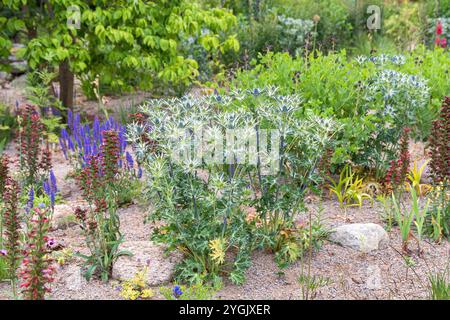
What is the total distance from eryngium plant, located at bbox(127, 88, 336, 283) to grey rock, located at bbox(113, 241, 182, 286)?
0.10 m

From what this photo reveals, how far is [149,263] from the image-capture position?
3.91 metres

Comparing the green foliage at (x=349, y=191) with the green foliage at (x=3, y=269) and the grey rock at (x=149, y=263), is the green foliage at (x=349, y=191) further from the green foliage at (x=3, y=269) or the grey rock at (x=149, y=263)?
the green foliage at (x=3, y=269)

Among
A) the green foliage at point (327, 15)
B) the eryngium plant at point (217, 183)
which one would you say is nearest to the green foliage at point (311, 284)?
the eryngium plant at point (217, 183)

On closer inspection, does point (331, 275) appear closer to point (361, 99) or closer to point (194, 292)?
point (194, 292)

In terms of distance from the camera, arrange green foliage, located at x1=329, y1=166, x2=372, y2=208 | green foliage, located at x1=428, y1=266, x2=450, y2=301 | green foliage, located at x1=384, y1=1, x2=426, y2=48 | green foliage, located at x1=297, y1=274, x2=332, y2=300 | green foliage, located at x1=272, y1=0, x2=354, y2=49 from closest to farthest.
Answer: green foliage, located at x1=428, y1=266, x2=450, y2=301, green foliage, located at x1=297, y1=274, x2=332, y2=300, green foliage, located at x1=329, y1=166, x2=372, y2=208, green foliage, located at x1=272, y1=0, x2=354, y2=49, green foliage, located at x1=384, y1=1, x2=426, y2=48

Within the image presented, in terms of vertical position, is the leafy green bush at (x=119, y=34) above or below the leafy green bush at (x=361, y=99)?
above

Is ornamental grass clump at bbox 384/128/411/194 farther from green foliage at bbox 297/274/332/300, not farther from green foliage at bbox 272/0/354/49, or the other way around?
green foliage at bbox 272/0/354/49

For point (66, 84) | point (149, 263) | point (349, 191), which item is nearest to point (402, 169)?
point (349, 191)

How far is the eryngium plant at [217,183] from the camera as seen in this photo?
373 cm

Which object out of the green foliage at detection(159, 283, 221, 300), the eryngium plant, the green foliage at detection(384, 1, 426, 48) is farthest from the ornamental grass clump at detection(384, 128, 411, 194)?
the green foliage at detection(384, 1, 426, 48)

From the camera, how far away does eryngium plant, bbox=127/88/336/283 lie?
12.2 ft

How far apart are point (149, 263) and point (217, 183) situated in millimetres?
693

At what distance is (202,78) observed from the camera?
8.79 meters

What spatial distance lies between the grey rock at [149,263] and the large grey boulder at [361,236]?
1103 millimetres
